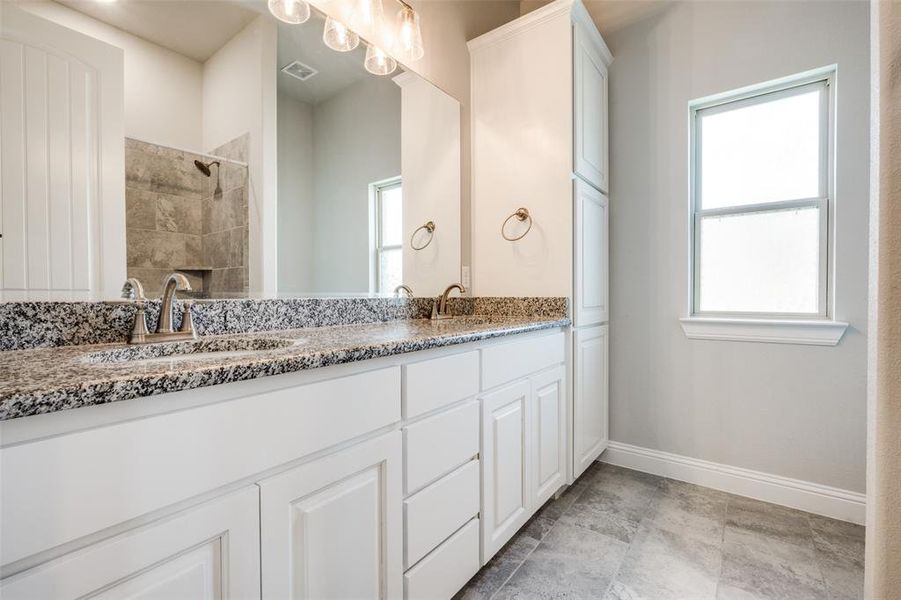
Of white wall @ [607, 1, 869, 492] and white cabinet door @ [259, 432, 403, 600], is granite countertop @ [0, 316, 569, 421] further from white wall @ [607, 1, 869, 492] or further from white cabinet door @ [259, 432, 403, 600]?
white wall @ [607, 1, 869, 492]

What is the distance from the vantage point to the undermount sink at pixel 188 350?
900 mm

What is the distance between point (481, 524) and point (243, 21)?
185cm

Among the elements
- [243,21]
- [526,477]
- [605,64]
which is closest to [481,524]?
[526,477]

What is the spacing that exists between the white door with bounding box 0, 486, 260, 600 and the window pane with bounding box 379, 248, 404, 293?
1.22 metres

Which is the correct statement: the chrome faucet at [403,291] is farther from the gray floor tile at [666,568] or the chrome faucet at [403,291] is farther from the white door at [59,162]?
the gray floor tile at [666,568]

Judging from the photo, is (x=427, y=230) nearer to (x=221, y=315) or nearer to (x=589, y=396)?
(x=221, y=315)

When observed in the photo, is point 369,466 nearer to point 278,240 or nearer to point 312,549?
point 312,549

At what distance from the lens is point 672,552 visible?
1.60m

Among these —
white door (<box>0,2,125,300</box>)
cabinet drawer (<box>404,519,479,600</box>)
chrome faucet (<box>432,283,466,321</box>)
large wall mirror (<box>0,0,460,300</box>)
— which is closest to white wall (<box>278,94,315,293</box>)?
large wall mirror (<box>0,0,460,300</box>)

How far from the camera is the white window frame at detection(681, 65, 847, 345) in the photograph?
189 centimetres

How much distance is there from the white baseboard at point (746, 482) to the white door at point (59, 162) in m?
2.52

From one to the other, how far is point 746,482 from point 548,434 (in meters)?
1.17

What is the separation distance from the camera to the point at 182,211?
3.82 ft

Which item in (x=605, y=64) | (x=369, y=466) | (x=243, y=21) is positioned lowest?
(x=369, y=466)
